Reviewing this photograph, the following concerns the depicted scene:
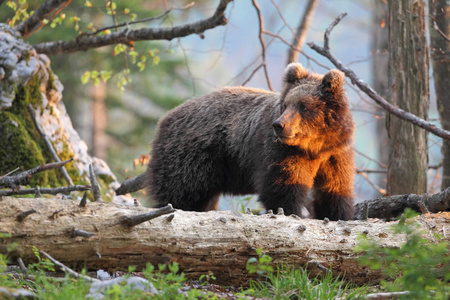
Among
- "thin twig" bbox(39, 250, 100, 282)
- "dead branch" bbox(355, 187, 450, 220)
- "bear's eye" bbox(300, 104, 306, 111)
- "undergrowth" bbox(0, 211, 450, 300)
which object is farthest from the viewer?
"bear's eye" bbox(300, 104, 306, 111)

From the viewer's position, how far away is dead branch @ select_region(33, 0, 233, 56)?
270 inches

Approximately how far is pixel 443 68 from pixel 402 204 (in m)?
2.52

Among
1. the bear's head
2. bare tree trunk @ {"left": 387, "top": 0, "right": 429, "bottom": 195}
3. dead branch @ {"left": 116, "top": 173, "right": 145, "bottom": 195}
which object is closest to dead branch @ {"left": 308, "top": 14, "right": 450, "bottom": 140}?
bare tree trunk @ {"left": 387, "top": 0, "right": 429, "bottom": 195}

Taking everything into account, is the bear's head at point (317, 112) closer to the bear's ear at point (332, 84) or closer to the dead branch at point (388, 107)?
the bear's ear at point (332, 84)

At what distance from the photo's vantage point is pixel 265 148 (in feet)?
17.9

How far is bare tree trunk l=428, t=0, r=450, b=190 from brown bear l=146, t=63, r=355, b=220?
2.04 metres

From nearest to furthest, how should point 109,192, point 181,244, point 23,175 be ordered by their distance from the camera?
point 181,244, point 23,175, point 109,192

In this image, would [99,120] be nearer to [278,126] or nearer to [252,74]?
[252,74]

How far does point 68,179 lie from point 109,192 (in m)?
1.13

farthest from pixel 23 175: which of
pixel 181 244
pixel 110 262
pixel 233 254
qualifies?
pixel 233 254

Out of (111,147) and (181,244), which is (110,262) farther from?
(111,147)

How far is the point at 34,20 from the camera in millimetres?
7027

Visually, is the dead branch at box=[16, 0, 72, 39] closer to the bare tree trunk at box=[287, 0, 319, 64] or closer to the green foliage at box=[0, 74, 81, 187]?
the green foliage at box=[0, 74, 81, 187]


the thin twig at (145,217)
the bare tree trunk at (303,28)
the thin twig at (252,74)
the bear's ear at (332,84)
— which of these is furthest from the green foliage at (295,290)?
the bare tree trunk at (303,28)
